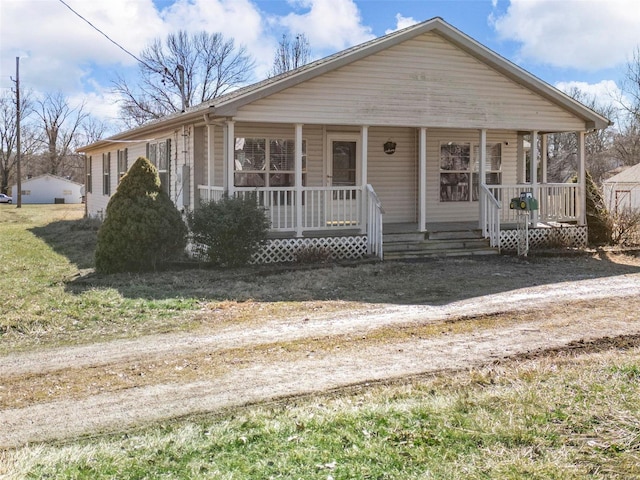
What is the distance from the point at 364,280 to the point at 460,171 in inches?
275

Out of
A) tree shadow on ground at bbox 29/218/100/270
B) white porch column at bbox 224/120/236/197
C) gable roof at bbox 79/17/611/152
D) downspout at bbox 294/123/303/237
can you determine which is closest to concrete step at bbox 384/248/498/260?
downspout at bbox 294/123/303/237

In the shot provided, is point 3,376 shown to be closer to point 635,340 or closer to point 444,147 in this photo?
point 635,340

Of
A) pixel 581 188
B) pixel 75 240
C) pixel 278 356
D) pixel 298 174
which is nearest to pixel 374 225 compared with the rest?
pixel 298 174

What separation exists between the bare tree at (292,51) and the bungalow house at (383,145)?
28544mm

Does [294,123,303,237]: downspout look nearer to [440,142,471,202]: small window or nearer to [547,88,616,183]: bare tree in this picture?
[440,142,471,202]: small window

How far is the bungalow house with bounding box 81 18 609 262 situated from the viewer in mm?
13039

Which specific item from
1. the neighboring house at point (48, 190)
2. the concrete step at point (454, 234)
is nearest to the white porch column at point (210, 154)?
the concrete step at point (454, 234)

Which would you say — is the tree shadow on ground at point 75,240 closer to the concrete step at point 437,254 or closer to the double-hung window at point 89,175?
the double-hung window at point 89,175

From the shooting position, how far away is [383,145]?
16141 mm

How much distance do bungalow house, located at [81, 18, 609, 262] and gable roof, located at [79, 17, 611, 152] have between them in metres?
0.03

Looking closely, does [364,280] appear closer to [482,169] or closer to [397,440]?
[482,169]

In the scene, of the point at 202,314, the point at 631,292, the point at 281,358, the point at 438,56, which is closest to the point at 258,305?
the point at 202,314

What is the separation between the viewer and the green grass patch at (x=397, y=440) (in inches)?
156

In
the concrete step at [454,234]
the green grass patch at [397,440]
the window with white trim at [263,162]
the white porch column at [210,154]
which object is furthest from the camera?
the window with white trim at [263,162]
